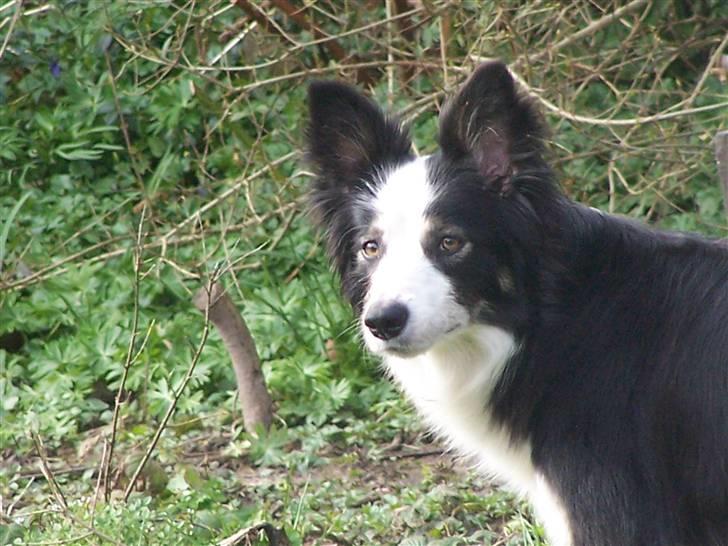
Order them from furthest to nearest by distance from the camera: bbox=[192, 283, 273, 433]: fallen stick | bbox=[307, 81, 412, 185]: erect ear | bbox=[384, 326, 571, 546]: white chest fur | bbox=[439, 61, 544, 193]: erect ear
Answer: bbox=[192, 283, 273, 433]: fallen stick
bbox=[307, 81, 412, 185]: erect ear
bbox=[384, 326, 571, 546]: white chest fur
bbox=[439, 61, 544, 193]: erect ear

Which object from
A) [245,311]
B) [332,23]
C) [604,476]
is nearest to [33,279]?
[245,311]

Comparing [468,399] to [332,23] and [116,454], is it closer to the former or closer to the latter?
[116,454]

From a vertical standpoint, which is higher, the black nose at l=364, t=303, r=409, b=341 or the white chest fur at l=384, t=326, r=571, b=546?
the black nose at l=364, t=303, r=409, b=341

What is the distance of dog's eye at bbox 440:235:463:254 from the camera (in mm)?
3992

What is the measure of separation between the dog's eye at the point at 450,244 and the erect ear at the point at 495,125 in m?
0.25

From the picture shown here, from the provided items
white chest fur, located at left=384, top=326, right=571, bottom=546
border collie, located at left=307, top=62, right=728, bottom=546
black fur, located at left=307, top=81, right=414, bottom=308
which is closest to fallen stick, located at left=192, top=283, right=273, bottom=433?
black fur, located at left=307, top=81, right=414, bottom=308

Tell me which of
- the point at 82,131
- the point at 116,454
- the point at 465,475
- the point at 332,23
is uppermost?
the point at 332,23

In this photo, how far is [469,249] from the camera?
13.1ft

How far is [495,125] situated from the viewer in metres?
4.03

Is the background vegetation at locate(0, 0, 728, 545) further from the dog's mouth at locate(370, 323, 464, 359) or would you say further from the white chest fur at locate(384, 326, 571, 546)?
the dog's mouth at locate(370, 323, 464, 359)

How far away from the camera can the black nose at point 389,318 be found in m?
3.81

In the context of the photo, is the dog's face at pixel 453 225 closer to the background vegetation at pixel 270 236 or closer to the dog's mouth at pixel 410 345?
the dog's mouth at pixel 410 345

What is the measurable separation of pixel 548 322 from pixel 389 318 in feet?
1.96

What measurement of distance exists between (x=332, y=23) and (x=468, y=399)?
3.86 m
